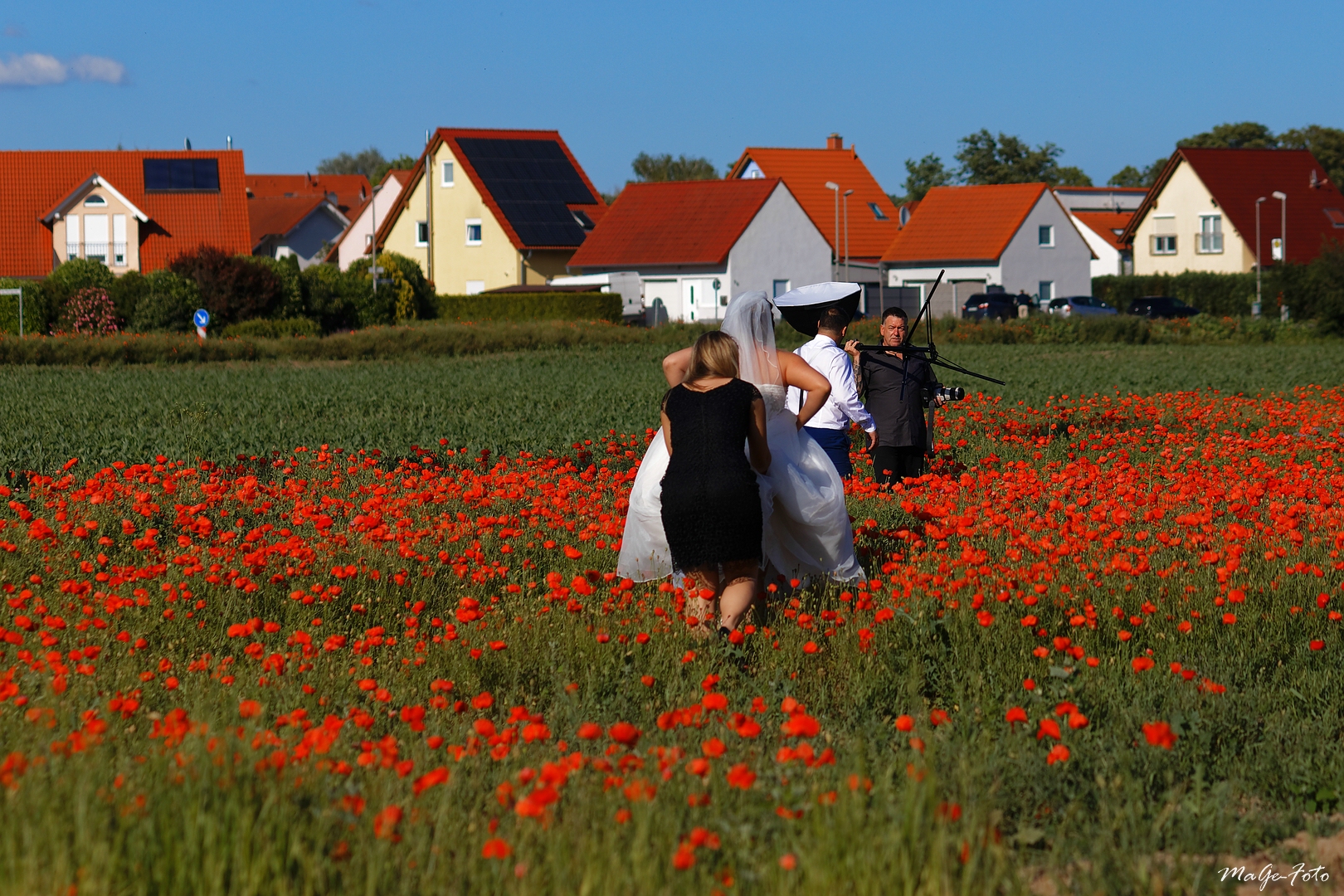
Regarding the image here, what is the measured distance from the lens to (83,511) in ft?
27.3

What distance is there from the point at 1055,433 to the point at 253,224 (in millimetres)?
Result: 73547

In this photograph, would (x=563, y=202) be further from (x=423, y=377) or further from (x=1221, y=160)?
(x=423, y=377)

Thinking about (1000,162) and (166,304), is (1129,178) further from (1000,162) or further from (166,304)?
(166,304)

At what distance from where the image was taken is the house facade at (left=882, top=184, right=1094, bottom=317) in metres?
63.1

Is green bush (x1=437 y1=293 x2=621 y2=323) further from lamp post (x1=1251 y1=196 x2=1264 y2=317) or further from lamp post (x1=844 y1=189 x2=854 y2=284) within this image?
lamp post (x1=1251 y1=196 x2=1264 y2=317)

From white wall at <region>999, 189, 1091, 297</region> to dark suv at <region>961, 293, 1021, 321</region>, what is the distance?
40.6ft

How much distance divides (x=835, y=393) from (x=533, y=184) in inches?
2242

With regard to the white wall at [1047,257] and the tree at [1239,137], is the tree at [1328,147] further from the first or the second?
the white wall at [1047,257]

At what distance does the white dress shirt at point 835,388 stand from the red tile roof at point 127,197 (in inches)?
1905

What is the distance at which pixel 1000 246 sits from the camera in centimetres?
6244

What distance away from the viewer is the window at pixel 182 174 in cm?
5653

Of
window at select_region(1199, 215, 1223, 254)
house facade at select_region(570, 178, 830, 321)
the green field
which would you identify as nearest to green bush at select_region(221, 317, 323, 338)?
the green field

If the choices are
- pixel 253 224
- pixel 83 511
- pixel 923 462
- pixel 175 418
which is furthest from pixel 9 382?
pixel 253 224

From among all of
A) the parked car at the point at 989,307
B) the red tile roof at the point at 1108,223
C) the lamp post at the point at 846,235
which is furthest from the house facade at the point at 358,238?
the red tile roof at the point at 1108,223
